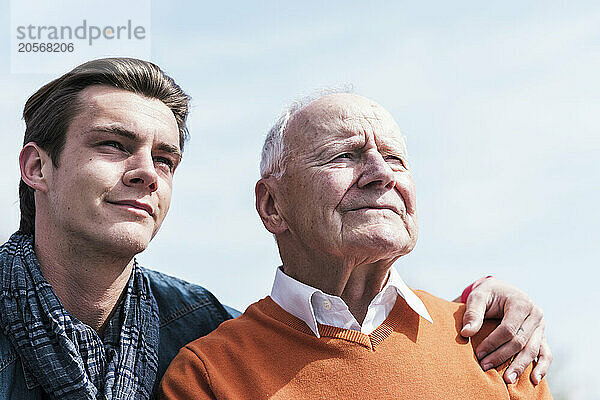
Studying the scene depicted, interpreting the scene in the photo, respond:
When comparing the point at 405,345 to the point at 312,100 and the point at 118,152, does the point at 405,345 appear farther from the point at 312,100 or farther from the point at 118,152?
the point at 118,152

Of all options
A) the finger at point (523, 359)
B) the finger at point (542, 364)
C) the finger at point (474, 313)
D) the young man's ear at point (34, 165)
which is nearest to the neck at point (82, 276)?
the young man's ear at point (34, 165)

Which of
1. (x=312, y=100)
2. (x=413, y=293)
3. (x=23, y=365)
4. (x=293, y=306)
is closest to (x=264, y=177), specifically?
(x=312, y=100)

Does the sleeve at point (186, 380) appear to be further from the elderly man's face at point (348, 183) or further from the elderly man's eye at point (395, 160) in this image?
the elderly man's eye at point (395, 160)

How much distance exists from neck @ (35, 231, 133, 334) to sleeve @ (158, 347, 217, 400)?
0.41 m

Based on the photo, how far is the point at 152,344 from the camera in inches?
110

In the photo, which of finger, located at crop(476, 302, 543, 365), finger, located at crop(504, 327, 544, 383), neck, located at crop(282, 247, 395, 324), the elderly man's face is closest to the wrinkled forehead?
the elderly man's face

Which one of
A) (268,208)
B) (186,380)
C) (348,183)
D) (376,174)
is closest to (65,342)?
(186,380)

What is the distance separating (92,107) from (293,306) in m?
1.08

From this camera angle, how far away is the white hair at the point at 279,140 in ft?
8.99

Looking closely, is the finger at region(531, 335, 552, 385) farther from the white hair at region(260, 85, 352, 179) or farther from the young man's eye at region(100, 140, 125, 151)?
the young man's eye at region(100, 140, 125, 151)

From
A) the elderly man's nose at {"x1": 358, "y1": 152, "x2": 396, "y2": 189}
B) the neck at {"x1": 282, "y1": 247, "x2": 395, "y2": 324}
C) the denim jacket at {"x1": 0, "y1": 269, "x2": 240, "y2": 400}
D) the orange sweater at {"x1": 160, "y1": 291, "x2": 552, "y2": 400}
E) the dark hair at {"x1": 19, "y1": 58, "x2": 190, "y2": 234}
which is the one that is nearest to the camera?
the orange sweater at {"x1": 160, "y1": 291, "x2": 552, "y2": 400}

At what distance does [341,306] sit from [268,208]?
52 centimetres

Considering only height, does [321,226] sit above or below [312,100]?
below

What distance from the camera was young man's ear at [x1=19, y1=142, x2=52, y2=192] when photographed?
2.75 metres
